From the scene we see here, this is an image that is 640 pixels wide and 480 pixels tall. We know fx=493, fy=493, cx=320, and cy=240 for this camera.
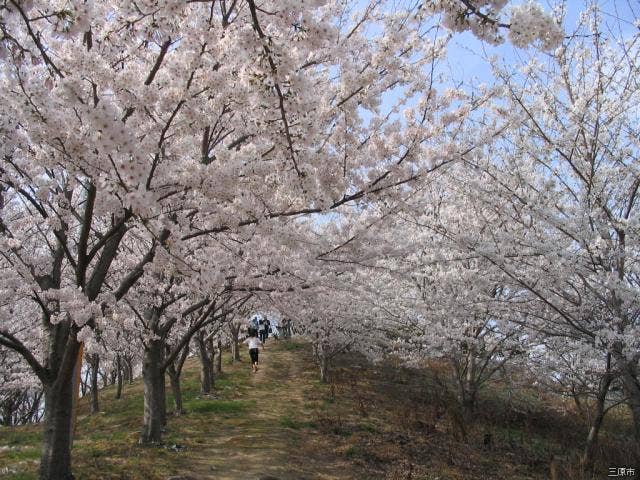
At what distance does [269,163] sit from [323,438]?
8.01 metres

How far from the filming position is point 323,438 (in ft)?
36.3

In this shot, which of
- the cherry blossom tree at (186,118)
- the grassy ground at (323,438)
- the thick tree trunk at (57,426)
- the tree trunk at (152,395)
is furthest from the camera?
the tree trunk at (152,395)

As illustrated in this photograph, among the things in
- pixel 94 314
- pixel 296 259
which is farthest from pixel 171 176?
pixel 296 259

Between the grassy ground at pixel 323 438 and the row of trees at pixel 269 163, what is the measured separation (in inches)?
51.3

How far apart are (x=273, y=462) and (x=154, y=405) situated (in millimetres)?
2800

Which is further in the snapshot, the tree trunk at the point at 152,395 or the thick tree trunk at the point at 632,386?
the tree trunk at the point at 152,395

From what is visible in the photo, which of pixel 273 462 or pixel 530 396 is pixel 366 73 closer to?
pixel 273 462

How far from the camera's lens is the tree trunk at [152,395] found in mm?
9852

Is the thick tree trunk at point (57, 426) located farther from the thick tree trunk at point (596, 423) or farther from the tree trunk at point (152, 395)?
the thick tree trunk at point (596, 423)

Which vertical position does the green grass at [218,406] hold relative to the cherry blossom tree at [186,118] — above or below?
below

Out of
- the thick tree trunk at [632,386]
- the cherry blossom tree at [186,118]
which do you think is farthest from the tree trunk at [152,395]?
the thick tree trunk at [632,386]

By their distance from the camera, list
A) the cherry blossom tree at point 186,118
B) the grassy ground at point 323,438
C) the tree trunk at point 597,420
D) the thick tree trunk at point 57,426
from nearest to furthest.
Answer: the cherry blossom tree at point 186,118
the thick tree trunk at point 57,426
the grassy ground at point 323,438
the tree trunk at point 597,420

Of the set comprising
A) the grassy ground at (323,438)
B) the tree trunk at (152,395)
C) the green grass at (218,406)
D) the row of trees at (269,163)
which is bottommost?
the grassy ground at (323,438)

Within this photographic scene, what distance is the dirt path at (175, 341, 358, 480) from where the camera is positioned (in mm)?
8289
